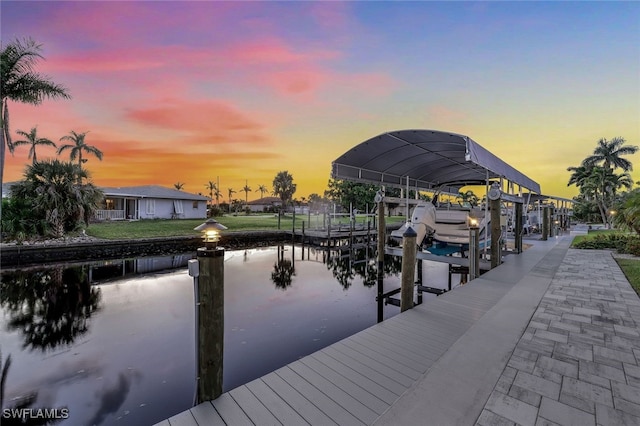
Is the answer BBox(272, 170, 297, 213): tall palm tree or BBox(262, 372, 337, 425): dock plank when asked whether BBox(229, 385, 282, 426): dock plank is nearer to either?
BBox(262, 372, 337, 425): dock plank

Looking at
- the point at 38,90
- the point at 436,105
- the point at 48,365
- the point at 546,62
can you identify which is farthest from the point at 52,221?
the point at 546,62

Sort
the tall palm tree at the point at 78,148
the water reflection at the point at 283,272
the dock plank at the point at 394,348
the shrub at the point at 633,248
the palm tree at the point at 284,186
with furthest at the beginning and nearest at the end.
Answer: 1. the palm tree at the point at 284,186
2. the tall palm tree at the point at 78,148
3. the shrub at the point at 633,248
4. the water reflection at the point at 283,272
5. the dock plank at the point at 394,348

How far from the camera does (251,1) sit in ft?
28.3

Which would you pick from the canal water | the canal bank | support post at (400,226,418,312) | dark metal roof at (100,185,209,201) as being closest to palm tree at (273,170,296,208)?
dark metal roof at (100,185,209,201)

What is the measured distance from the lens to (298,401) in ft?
6.90

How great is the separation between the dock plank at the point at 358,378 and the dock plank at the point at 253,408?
2.40 ft

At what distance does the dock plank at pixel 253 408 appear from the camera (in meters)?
1.90

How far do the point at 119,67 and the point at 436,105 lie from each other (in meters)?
13.7

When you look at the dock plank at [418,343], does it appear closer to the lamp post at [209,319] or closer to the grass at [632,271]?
the lamp post at [209,319]

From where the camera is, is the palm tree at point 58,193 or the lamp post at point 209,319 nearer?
the lamp post at point 209,319

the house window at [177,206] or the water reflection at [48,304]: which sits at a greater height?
the house window at [177,206]

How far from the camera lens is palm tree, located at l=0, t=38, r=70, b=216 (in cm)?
1157

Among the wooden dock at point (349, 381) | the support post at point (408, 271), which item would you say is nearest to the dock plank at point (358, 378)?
the wooden dock at point (349, 381)

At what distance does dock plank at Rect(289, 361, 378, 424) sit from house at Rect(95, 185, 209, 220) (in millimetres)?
24524
